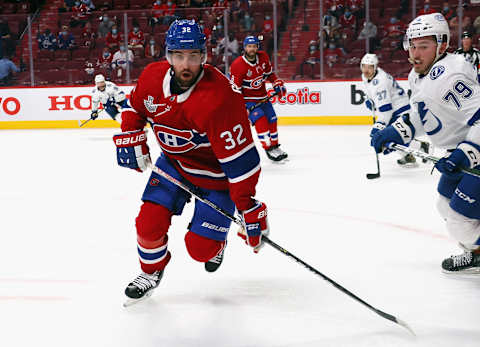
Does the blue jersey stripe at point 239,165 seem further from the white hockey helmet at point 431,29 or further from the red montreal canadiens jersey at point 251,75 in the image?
the red montreal canadiens jersey at point 251,75

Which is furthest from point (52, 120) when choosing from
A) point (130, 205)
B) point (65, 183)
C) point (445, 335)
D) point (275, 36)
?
point (445, 335)

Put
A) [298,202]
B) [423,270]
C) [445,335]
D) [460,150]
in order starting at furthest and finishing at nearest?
[298,202] → [423,270] → [460,150] → [445,335]

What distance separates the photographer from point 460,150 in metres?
2.54

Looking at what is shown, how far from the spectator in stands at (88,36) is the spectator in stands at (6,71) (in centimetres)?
131

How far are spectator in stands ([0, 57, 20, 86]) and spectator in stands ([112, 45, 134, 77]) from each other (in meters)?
1.76

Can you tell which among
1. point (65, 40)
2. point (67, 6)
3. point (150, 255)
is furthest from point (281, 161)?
point (67, 6)

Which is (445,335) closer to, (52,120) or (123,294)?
(123,294)

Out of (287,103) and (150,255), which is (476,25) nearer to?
(287,103)

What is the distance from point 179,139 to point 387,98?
12.3 feet

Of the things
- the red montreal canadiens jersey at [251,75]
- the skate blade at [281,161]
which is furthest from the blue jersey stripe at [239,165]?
the red montreal canadiens jersey at [251,75]

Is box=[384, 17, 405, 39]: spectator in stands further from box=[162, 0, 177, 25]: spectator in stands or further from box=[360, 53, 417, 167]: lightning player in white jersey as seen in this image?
box=[360, 53, 417, 167]: lightning player in white jersey

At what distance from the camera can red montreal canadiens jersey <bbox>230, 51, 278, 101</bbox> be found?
22.1 feet

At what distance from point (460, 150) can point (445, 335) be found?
0.78 metres

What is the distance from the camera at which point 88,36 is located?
11.3 metres
